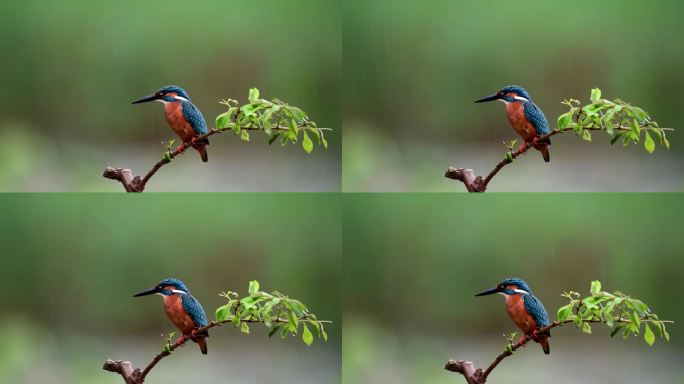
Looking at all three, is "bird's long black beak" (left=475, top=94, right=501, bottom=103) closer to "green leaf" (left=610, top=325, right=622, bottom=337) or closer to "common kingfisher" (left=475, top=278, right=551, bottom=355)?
"common kingfisher" (left=475, top=278, right=551, bottom=355)

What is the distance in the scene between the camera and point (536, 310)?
229cm

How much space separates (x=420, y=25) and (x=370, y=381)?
90cm

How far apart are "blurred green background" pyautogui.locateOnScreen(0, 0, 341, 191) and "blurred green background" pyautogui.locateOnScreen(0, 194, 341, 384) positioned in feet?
0.21

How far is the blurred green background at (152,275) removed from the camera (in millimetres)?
2283

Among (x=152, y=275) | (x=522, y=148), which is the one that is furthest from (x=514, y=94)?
(x=152, y=275)

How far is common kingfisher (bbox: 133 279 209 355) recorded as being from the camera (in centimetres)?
230

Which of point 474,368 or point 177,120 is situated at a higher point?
point 177,120

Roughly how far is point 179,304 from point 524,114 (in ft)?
3.17

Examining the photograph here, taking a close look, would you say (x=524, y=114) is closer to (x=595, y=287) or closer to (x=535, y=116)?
(x=535, y=116)

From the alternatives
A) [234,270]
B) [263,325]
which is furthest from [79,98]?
[263,325]

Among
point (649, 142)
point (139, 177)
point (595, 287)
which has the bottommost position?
point (595, 287)

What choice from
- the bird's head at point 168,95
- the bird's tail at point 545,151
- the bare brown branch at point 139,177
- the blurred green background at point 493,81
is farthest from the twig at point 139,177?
the bird's tail at point 545,151

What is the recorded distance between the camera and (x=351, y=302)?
7.73 ft

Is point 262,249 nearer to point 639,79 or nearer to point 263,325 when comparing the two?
point 263,325
